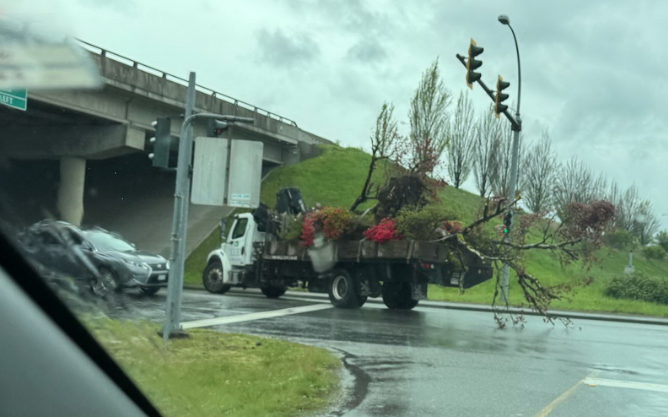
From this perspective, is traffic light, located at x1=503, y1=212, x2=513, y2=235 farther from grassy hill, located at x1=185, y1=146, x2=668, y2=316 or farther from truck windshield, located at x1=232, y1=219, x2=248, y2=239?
truck windshield, located at x1=232, y1=219, x2=248, y2=239

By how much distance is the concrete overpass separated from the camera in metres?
2.85

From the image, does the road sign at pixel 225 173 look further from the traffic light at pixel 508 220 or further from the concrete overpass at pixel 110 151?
the traffic light at pixel 508 220

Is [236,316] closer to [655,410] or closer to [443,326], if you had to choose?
[443,326]

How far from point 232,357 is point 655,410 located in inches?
175

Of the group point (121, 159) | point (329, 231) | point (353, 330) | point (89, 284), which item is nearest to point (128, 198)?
point (121, 159)

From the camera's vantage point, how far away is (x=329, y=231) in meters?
17.8

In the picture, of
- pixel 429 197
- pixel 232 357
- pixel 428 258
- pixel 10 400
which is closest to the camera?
pixel 10 400

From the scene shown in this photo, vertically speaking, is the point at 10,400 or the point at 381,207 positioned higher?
the point at 381,207

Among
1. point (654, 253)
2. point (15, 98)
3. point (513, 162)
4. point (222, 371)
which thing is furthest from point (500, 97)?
point (654, 253)

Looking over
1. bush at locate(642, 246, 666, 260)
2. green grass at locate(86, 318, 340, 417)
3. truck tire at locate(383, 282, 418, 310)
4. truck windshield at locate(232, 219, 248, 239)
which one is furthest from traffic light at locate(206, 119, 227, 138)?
bush at locate(642, 246, 666, 260)

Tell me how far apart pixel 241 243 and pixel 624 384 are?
518 inches

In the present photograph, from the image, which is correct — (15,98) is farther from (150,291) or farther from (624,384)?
(624,384)

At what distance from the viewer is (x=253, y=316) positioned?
560 inches

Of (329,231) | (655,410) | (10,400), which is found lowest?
(655,410)
